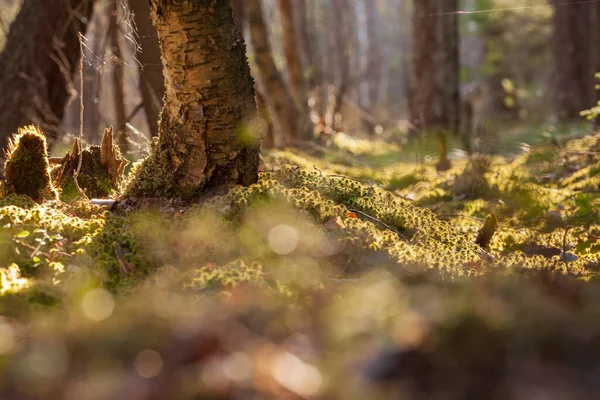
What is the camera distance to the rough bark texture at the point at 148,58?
5.79 metres

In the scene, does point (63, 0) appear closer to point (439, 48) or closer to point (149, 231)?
point (149, 231)

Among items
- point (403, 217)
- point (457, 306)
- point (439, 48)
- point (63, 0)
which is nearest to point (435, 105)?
point (439, 48)

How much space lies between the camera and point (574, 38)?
1503cm

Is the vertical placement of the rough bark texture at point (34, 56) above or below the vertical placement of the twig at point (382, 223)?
above

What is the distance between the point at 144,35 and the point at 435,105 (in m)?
8.09

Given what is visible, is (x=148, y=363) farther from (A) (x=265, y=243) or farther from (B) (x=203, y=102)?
(B) (x=203, y=102)

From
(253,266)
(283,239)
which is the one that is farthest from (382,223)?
(253,266)

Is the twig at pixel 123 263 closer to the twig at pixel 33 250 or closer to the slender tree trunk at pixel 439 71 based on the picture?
the twig at pixel 33 250

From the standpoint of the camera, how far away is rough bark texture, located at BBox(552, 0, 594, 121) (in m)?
15.0

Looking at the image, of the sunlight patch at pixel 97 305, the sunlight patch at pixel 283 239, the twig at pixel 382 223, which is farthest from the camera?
the twig at pixel 382 223

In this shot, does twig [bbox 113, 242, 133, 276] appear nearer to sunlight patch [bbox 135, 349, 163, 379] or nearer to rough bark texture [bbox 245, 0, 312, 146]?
sunlight patch [bbox 135, 349, 163, 379]

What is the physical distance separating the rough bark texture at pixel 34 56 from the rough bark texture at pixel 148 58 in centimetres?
163

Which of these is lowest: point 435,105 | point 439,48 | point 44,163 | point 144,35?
point 435,105

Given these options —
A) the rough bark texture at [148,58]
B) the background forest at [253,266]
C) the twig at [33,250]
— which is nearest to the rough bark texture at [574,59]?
the background forest at [253,266]
